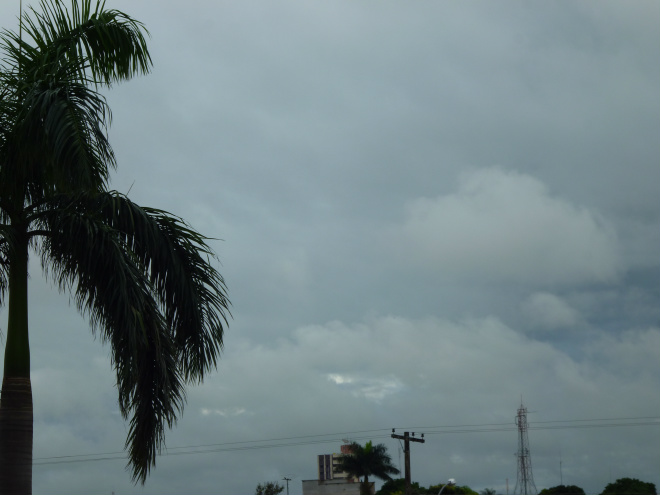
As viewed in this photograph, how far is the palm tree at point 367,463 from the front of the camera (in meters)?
71.7

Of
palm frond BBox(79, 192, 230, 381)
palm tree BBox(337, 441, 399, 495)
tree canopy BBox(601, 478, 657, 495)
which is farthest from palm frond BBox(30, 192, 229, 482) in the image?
palm tree BBox(337, 441, 399, 495)

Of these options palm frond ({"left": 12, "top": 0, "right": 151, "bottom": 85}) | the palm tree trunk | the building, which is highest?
palm frond ({"left": 12, "top": 0, "right": 151, "bottom": 85})

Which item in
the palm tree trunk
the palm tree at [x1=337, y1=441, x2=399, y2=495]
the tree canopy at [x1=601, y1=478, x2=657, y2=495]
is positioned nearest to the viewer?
the palm tree trunk

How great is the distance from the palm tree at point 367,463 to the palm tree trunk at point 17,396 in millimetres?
64943

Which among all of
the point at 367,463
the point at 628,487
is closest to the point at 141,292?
the point at 628,487

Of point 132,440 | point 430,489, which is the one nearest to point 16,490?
point 132,440

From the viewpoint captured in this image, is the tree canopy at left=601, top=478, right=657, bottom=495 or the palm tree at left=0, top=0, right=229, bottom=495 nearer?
the palm tree at left=0, top=0, right=229, bottom=495

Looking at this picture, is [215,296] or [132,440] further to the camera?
[215,296]

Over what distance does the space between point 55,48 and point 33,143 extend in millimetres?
1393

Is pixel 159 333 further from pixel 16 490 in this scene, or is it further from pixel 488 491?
pixel 488 491

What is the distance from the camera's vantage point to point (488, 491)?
72.1 metres

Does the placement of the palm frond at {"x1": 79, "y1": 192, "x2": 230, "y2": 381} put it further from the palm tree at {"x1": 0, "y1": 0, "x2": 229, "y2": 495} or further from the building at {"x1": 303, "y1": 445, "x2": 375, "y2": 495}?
the building at {"x1": 303, "y1": 445, "x2": 375, "y2": 495}

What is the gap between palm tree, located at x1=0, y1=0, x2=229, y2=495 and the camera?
27.8ft

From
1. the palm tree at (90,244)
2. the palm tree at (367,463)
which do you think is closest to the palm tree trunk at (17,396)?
the palm tree at (90,244)
